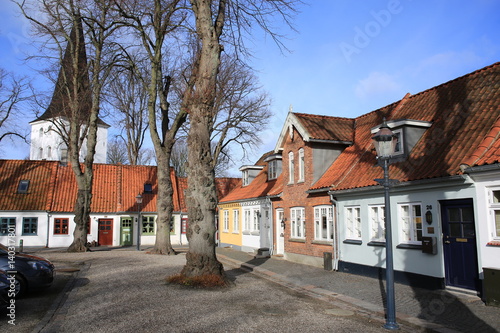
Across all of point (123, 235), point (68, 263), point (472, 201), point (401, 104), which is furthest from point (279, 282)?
point (123, 235)

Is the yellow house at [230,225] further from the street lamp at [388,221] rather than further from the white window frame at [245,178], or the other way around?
the street lamp at [388,221]

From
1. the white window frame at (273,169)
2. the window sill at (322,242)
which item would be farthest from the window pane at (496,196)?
the white window frame at (273,169)

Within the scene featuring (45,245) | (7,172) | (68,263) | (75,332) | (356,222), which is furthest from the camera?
(7,172)

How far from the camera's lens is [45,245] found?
100.0ft

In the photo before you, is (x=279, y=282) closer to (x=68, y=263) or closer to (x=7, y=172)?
(x=68, y=263)

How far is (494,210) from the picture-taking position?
9.20 m

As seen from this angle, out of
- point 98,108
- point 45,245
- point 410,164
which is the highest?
point 98,108

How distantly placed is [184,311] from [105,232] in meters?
26.2

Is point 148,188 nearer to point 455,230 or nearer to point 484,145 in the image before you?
point 455,230

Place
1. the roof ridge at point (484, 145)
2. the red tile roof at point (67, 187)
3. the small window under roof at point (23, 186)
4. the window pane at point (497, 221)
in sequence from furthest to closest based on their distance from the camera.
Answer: the small window under roof at point (23, 186), the red tile roof at point (67, 187), the roof ridge at point (484, 145), the window pane at point (497, 221)

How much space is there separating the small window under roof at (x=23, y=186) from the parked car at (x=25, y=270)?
2422 centimetres

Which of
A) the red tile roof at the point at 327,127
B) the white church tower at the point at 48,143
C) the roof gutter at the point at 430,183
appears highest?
the white church tower at the point at 48,143

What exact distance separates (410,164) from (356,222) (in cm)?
309

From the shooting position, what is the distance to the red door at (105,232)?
106 ft
